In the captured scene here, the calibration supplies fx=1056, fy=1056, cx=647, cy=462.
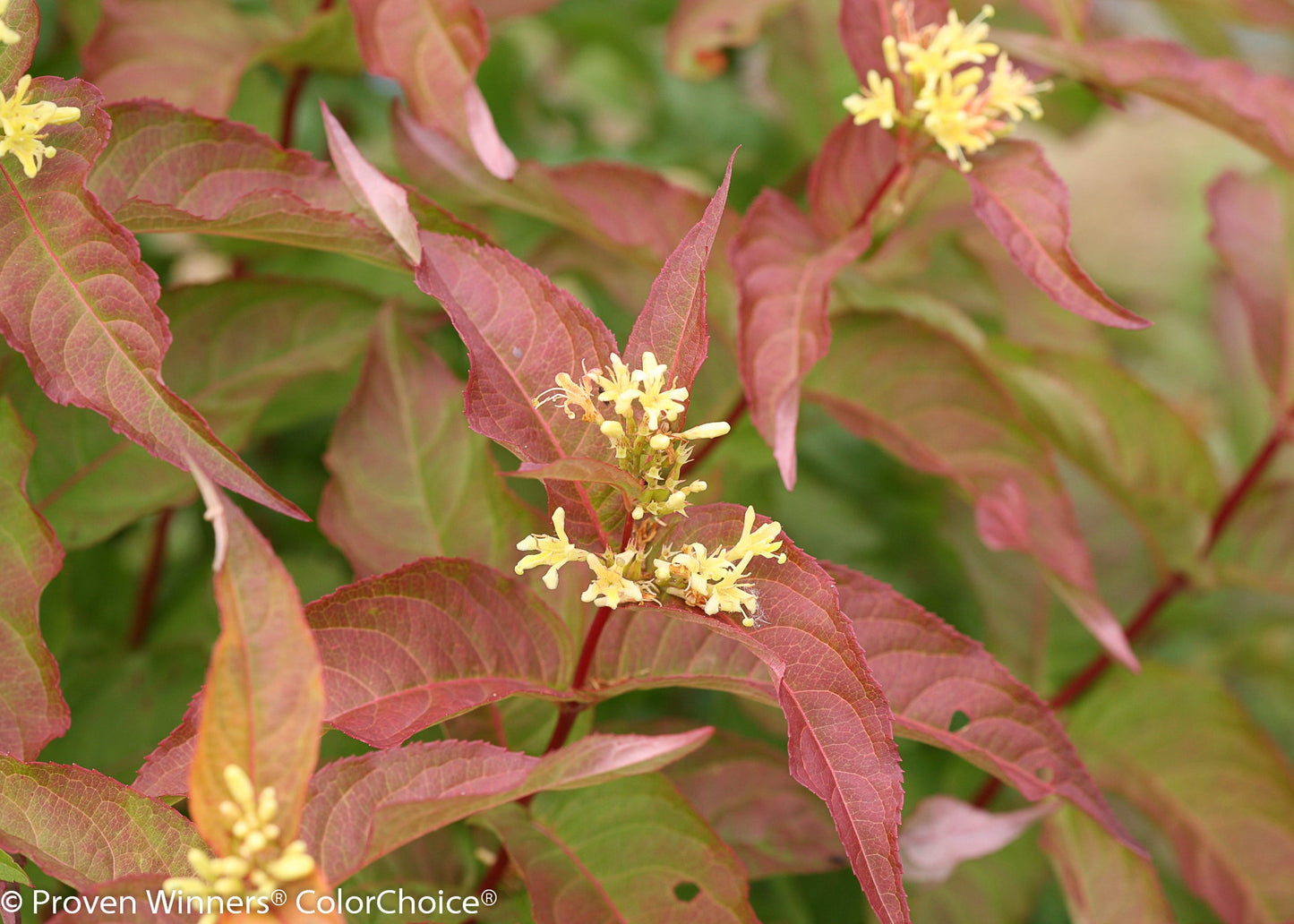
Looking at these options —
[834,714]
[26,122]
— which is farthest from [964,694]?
[26,122]

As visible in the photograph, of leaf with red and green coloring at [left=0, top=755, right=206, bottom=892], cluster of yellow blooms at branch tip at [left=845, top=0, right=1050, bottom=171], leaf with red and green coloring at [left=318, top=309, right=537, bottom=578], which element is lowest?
leaf with red and green coloring at [left=0, top=755, right=206, bottom=892]

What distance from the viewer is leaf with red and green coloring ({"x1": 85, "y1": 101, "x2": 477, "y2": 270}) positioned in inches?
25.8

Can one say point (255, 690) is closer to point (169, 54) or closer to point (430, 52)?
point (430, 52)

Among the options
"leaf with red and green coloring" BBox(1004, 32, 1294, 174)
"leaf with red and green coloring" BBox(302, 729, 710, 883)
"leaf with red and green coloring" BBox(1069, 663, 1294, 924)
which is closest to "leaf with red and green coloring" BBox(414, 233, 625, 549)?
"leaf with red and green coloring" BBox(302, 729, 710, 883)

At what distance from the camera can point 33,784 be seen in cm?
57

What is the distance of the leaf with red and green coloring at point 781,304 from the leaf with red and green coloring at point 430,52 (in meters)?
0.19

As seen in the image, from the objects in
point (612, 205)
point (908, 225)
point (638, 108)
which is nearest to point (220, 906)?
point (612, 205)

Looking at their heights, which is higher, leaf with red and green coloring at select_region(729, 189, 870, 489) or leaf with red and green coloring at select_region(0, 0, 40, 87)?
leaf with red and green coloring at select_region(0, 0, 40, 87)

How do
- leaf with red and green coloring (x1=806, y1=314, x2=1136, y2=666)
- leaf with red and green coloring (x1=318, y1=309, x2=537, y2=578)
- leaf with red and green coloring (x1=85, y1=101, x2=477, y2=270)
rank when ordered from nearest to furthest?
leaf with red and green coloring (x1=85, y1=101, x2=477, y2=270)
leaf with red and green coloring (x1=318, y1=309, x2=537, y2=578)
leaf with red and green coloring (x1=806, y1=314, x2=1136, y2=666)

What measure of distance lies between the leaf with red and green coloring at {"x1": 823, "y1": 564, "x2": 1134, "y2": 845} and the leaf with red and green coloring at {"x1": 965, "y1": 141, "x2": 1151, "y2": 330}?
0.22 meters

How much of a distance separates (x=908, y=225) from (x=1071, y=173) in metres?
1.19

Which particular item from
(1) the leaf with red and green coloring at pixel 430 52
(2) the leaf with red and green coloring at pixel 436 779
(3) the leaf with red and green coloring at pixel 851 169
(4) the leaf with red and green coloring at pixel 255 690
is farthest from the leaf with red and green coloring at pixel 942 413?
(4) the leaf with red and green coloring at pixel 255 690

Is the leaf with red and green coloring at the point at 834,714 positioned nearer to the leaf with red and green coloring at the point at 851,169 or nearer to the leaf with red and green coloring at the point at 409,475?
the leaf with red and green coloring at the point at 409,475

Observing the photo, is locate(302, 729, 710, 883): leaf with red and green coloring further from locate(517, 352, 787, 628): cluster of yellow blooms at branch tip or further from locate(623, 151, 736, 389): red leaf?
locate(623, 151, 736, 389): red leaf
